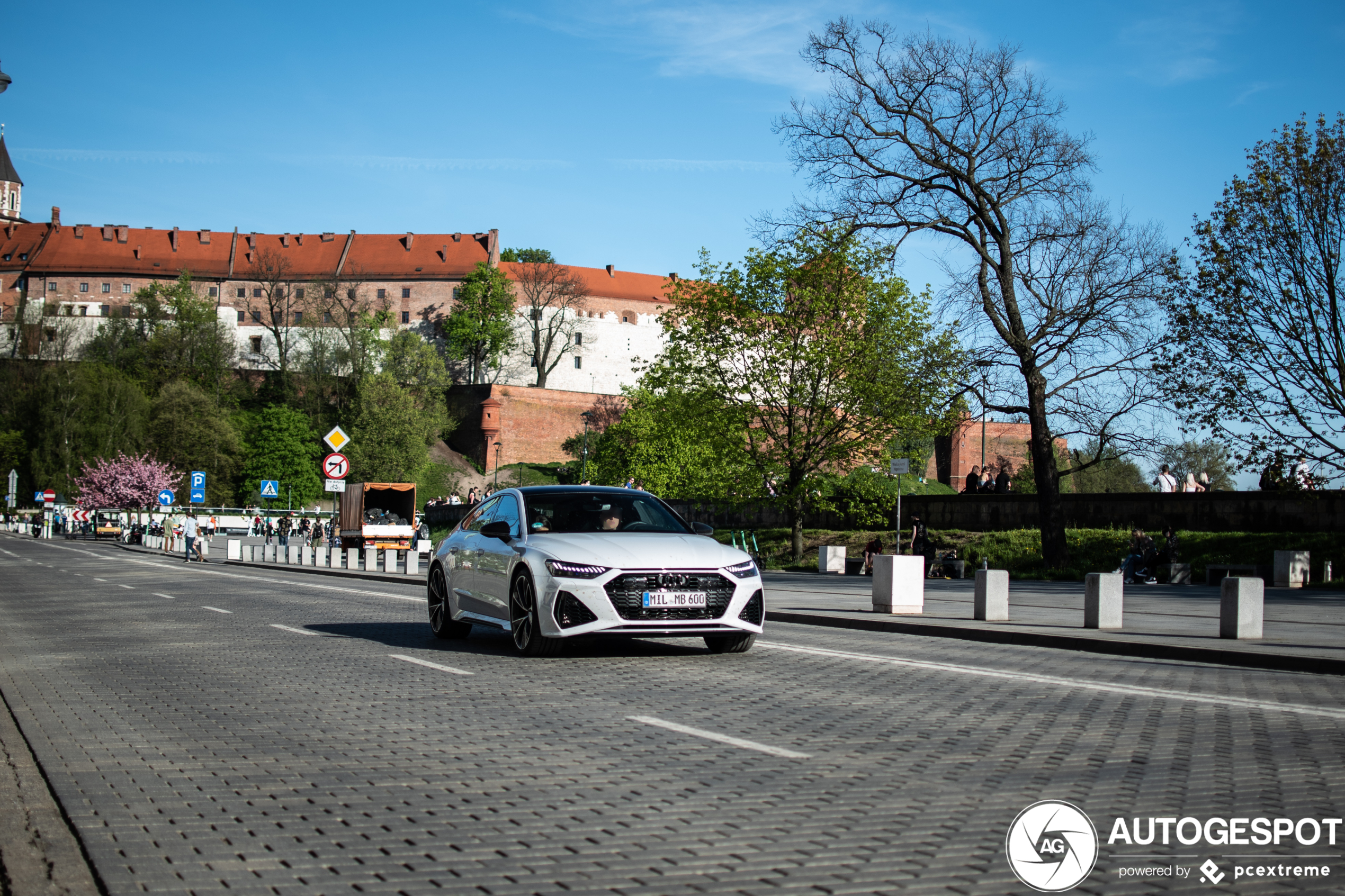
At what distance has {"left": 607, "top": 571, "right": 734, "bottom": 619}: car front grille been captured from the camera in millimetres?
10625

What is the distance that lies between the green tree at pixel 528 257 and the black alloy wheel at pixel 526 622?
4225 inches

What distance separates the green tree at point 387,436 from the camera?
93250mm

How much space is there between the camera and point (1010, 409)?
1227 inches

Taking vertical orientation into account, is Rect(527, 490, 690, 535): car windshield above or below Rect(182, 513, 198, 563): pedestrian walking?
above

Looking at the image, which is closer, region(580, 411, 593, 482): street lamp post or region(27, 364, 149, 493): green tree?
region(27, 364, 149, 493): green tree

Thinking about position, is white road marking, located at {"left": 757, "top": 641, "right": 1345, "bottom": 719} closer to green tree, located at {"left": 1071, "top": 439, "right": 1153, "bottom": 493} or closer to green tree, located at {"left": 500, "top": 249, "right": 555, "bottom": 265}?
green tree, located at {"left": 1071, "top": 439, "right": 1153, "bottom": 493}

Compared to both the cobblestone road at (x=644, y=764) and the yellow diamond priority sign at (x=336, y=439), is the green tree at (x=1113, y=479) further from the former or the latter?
the cobblestone road at (x=644, y=764)

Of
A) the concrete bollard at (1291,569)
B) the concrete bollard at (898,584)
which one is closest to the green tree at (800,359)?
the concrete bollard at (1291,569)

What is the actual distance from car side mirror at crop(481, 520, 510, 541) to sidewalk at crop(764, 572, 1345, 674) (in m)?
5.88

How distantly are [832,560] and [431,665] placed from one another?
91.6 feet

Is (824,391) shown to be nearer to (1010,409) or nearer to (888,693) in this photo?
(1010,409)

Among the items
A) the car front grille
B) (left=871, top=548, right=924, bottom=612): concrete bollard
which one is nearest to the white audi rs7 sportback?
the car front grille

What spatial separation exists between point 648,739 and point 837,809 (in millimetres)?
1875

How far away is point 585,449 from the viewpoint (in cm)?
9994
